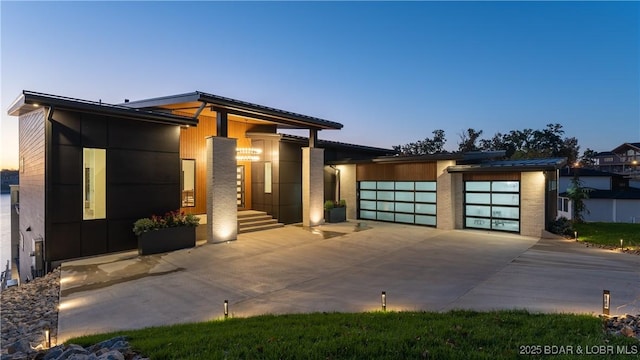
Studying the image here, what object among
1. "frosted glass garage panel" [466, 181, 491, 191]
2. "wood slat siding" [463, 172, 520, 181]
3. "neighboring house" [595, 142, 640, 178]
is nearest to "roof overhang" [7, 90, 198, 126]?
"wood slat siding" [463, 172, 520, 181]

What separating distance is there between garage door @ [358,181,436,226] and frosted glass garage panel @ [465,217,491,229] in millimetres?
1674

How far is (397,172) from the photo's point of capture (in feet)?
58.8

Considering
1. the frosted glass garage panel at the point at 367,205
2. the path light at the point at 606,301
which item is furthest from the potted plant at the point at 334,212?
the path light at the point at 606,301

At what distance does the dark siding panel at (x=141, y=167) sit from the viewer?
34.8 feet

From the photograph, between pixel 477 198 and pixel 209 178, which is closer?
pixel 209 178

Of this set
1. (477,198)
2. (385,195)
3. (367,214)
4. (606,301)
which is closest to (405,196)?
(385,195)

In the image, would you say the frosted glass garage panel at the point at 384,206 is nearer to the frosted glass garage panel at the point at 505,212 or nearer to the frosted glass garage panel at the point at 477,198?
the frosted glass garage panel at the point at 477,198

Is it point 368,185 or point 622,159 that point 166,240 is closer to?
point 368,185

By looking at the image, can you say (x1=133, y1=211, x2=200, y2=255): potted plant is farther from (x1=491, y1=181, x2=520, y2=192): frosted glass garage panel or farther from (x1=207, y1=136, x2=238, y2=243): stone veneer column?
(x1=491, y1=181, x2=520, y2=192): frosted glass garage panel

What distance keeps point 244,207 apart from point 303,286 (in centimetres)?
1033

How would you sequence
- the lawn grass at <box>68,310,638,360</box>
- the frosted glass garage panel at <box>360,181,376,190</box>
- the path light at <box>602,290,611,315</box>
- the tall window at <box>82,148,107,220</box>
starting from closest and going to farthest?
the lawn grass at <box>68,310,638,360</box>, the path light at <box>602,290,611,315</box>, the tall window at <box>82,148,107,220</box>, the frosted glass garage panel at <box>360,181,376,190</box>

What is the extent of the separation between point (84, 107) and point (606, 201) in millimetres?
35360

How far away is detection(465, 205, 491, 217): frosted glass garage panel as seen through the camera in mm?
15102

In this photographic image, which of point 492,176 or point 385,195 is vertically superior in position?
point 492,176
